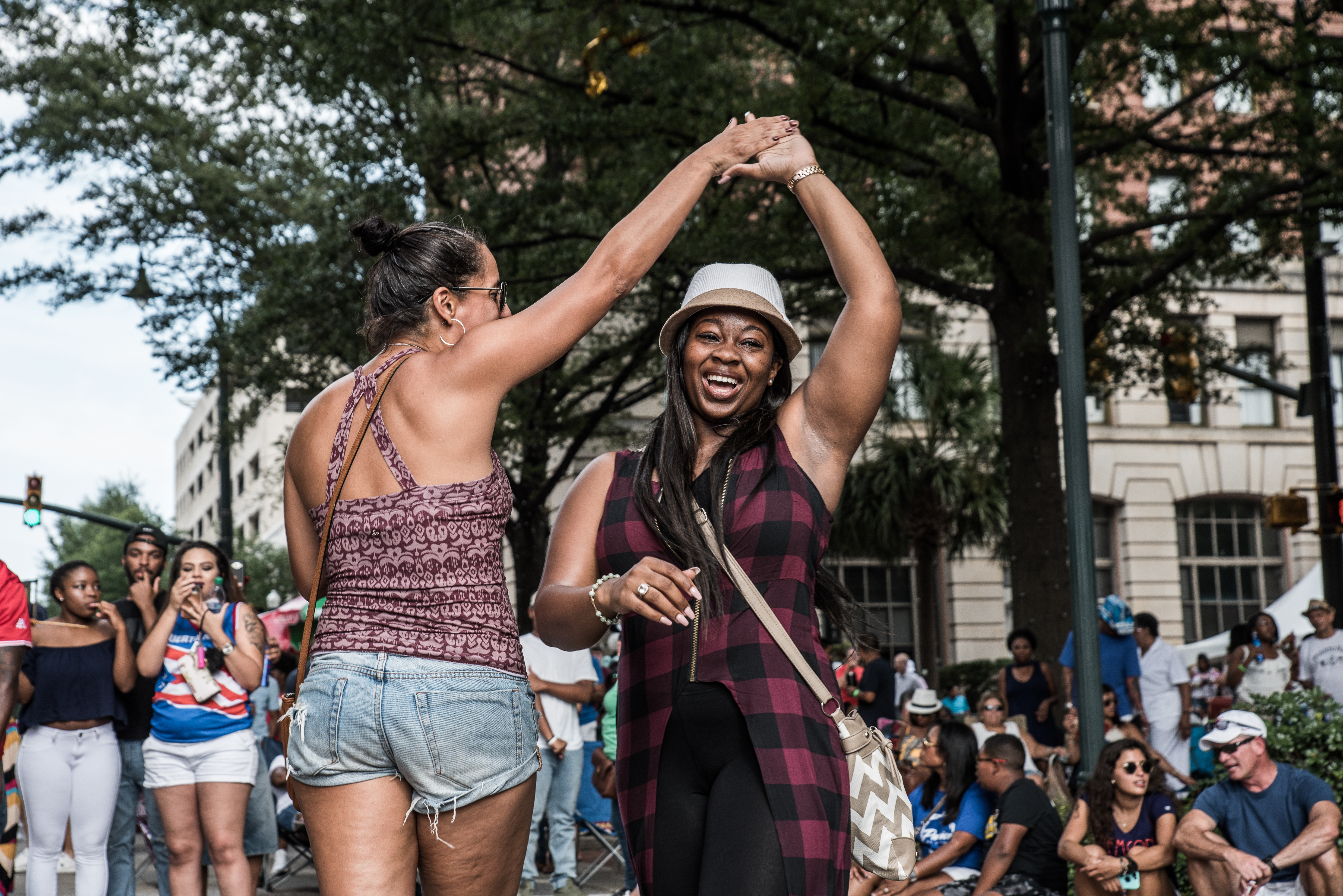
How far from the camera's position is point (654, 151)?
1371 centimetres

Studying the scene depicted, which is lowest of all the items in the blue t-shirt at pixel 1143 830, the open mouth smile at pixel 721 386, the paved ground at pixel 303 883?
the paved ground at pixel 303 883

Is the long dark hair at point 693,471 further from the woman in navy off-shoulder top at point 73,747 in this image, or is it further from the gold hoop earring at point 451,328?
the woman in navy off-shoulder top at point 73,747

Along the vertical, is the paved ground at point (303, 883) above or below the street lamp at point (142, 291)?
below

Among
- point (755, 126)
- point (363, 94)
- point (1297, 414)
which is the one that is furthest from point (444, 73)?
point (755, 126)

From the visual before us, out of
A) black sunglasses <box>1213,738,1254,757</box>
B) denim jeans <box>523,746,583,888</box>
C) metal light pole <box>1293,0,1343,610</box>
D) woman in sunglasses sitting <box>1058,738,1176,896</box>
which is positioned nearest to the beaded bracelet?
black sunglasses <box>1213,738,1254,757</box>

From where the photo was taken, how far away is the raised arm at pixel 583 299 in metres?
2.58

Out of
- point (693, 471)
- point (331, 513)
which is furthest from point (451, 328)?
point (693, 471)

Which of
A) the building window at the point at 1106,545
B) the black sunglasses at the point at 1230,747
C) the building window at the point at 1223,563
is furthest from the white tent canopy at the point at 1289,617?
the black sunglasses at the point at 1230,747

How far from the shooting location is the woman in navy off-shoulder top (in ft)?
22.0

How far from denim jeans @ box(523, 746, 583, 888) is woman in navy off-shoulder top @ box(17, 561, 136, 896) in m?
3.23

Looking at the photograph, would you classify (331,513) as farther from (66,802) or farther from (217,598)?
(66,802)

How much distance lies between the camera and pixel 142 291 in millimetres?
18156

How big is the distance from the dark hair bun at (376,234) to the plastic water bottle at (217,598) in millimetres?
3834

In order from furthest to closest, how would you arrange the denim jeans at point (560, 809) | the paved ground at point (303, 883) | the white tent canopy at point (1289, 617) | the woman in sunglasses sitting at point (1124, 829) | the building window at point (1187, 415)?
the building window at point (1187, 415)
the white tent canopy at point (1289, 617)
the paved ground at point (303, 883)
the denim jeans at point (560, 809)
the woman in sunglasses sitting at point (1124, 829)
